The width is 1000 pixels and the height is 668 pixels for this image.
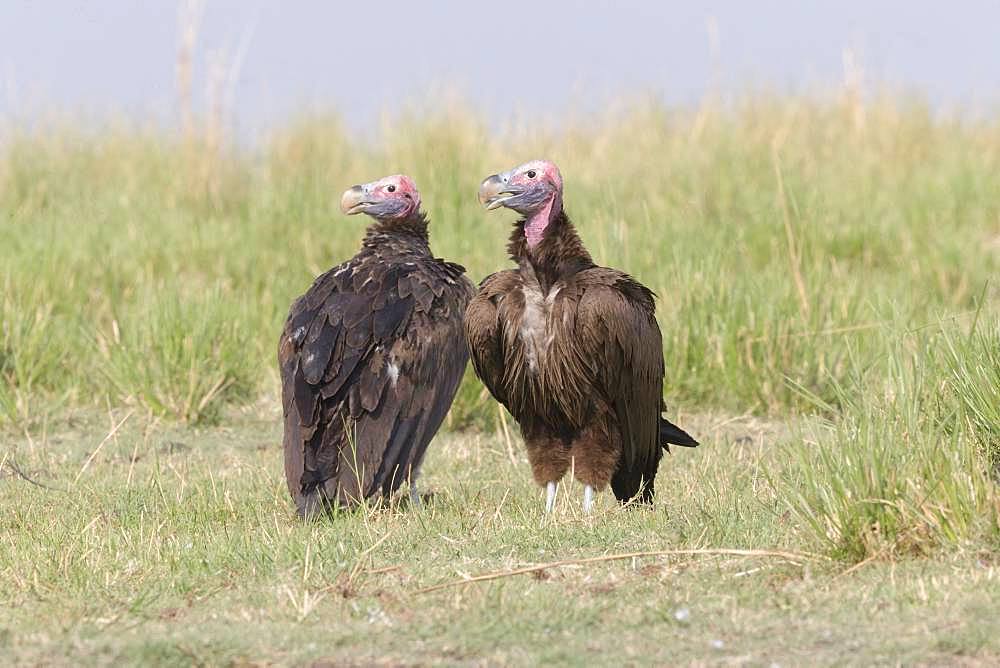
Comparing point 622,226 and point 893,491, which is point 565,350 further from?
point 622,226

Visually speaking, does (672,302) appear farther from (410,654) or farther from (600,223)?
(410,654)

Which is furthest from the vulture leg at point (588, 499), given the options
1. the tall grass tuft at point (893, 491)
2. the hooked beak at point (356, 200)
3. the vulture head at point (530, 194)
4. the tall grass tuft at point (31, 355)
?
the tall grass tuft at point (31, 355)

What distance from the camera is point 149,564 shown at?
197 inches

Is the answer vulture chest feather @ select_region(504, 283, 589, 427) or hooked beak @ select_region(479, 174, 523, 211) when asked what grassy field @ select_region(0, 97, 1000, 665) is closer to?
vulture chest feather @ select_region(504, 283, 589, 427)

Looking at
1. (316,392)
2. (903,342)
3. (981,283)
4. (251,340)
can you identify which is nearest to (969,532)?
(903,342)

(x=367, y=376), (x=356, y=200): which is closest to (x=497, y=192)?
(x=367, y=376)

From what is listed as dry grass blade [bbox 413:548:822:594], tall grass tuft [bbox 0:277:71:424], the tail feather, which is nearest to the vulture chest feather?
the tail feather

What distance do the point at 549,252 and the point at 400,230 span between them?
159 cm

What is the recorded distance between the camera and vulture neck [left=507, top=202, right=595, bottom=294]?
5867 millimetres

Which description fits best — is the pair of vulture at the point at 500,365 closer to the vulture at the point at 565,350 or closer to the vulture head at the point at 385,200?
the vulture at the point at 565,350

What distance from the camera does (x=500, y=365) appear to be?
5.84 metres

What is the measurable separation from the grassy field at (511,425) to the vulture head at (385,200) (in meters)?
1.22

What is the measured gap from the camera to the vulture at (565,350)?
566 cm

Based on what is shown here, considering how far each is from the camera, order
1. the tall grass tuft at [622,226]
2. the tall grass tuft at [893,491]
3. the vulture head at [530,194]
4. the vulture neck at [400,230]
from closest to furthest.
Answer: the tall grass tuft at [893,491] → the vulture head at [530,194] → the vulture neck at [400,230] → the tall grass tuft at [622,226]
